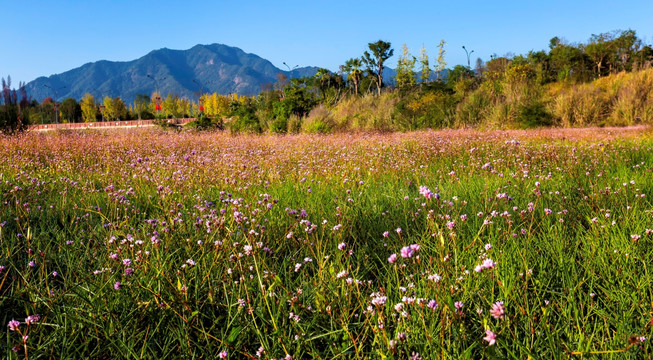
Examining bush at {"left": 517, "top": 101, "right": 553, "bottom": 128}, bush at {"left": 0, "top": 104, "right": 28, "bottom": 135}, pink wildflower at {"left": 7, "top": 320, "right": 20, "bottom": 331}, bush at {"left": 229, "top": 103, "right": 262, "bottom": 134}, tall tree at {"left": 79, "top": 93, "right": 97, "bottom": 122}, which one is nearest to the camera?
pink wildflower at {"left": 7, "top": 320, "right": 20, "bottom": 331}

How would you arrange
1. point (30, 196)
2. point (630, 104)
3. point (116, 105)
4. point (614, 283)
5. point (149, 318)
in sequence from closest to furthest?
1. point (149, 318)
2. point (614, 283)
3. point (30, 196)
4. point (630, 104)
5. point (116, 105)

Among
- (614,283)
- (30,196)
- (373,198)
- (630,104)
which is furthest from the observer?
(630,104)

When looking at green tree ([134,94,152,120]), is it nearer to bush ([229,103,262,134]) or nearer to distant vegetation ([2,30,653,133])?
distant vegetation ([2,30,653,133])

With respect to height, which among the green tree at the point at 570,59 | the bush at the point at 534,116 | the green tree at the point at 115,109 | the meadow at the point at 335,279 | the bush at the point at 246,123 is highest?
the green tree at the point at 115,109

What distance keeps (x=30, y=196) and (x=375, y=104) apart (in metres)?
18.5

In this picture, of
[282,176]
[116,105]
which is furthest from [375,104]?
[116,105]

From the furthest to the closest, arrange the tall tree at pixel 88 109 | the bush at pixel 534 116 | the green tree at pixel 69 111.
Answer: the tall tree at pixel 88 109 < the green tree at pixel 69 111 < the bush at pixel 534 116

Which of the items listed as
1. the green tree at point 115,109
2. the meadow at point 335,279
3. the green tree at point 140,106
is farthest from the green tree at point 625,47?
the green tree at point 115,109

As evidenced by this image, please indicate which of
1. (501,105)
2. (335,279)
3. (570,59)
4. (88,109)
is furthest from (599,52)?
(88,109)

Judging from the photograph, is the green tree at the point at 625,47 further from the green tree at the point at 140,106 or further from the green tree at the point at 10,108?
the green tree at the point at 140,106

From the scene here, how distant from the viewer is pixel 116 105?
74750mm

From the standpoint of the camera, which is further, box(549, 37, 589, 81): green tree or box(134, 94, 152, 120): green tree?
box(134, 94, 152, 120): green tree

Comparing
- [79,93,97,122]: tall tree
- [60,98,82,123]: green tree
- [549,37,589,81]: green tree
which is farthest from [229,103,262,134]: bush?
[60,98,82,123]: green tree

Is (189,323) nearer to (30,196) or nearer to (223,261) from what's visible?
(223,261)
